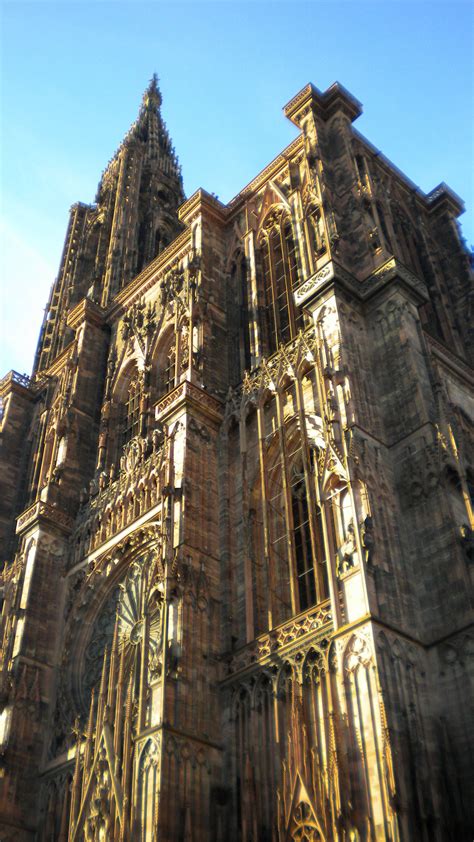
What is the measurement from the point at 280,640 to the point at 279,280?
511 inches

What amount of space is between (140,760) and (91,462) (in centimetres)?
1515

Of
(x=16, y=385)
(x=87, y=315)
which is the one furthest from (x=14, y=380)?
(x=87, y=315)

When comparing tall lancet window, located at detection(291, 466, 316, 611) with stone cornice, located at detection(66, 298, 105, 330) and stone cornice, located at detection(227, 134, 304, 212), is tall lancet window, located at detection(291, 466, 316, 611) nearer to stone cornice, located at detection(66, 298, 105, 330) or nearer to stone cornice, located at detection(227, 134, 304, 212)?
stone cornice, located at detection(227, 134, 304, 212)

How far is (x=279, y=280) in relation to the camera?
28375mm

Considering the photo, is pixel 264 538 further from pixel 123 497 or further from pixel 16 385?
pixel 16 385

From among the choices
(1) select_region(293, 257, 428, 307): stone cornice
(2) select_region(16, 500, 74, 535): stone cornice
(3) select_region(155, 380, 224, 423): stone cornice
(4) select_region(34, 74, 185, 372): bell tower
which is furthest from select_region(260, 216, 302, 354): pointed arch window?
(4) select_region(34, 74, 185, 372): bell tower

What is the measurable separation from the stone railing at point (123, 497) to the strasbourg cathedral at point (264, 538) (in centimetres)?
10

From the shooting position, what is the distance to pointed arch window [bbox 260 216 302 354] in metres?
26.5

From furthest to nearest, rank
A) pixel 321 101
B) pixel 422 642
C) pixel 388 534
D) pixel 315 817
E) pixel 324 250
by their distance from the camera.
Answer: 1. pixel 321 101
2. pixel 324 250
3. pixel 388 534
4. pixel 422 642
5. pixel 315 817

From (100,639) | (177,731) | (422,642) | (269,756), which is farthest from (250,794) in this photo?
(100,639)

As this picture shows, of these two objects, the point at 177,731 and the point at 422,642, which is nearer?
the point at 422,642

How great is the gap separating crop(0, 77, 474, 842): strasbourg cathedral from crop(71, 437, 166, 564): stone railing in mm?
104

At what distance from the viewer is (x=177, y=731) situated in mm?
18266

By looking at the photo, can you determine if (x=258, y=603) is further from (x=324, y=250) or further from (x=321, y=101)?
(x=321, y=101)
